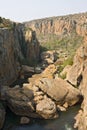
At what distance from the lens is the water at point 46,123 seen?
179 ft

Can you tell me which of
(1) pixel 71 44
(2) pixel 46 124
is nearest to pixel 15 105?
(2) pixel 46 124

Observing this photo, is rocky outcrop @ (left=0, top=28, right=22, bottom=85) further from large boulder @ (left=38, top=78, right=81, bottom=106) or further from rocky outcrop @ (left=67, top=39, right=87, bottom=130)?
rocky outcrop @ (left=67, top=39, right=87, bottom=130)

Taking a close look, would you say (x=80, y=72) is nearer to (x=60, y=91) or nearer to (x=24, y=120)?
(x=60, y=91)

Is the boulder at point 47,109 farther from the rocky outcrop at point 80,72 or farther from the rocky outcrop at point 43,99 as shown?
the rocky outcrop at point 80,72

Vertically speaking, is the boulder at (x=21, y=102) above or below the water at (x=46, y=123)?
above

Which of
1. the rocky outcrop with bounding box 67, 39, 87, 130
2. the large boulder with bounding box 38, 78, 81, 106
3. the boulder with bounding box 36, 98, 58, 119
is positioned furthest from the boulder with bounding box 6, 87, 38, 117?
the rocky outcrop with bounding box 67, 39, 87, 130

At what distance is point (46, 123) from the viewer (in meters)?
56.7

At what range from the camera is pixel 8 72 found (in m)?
90.4

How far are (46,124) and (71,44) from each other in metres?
146

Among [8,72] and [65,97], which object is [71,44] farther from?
[65,97]

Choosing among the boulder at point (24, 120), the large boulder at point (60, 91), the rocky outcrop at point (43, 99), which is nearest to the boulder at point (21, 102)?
the rocky outcrop at point (43, 99)

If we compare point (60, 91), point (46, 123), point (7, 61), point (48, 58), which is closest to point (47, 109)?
point (46, 123)

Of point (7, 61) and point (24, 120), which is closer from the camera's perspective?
point (24, 120)

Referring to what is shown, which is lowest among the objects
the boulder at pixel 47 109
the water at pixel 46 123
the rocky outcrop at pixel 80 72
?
the water at pixel 46 123
